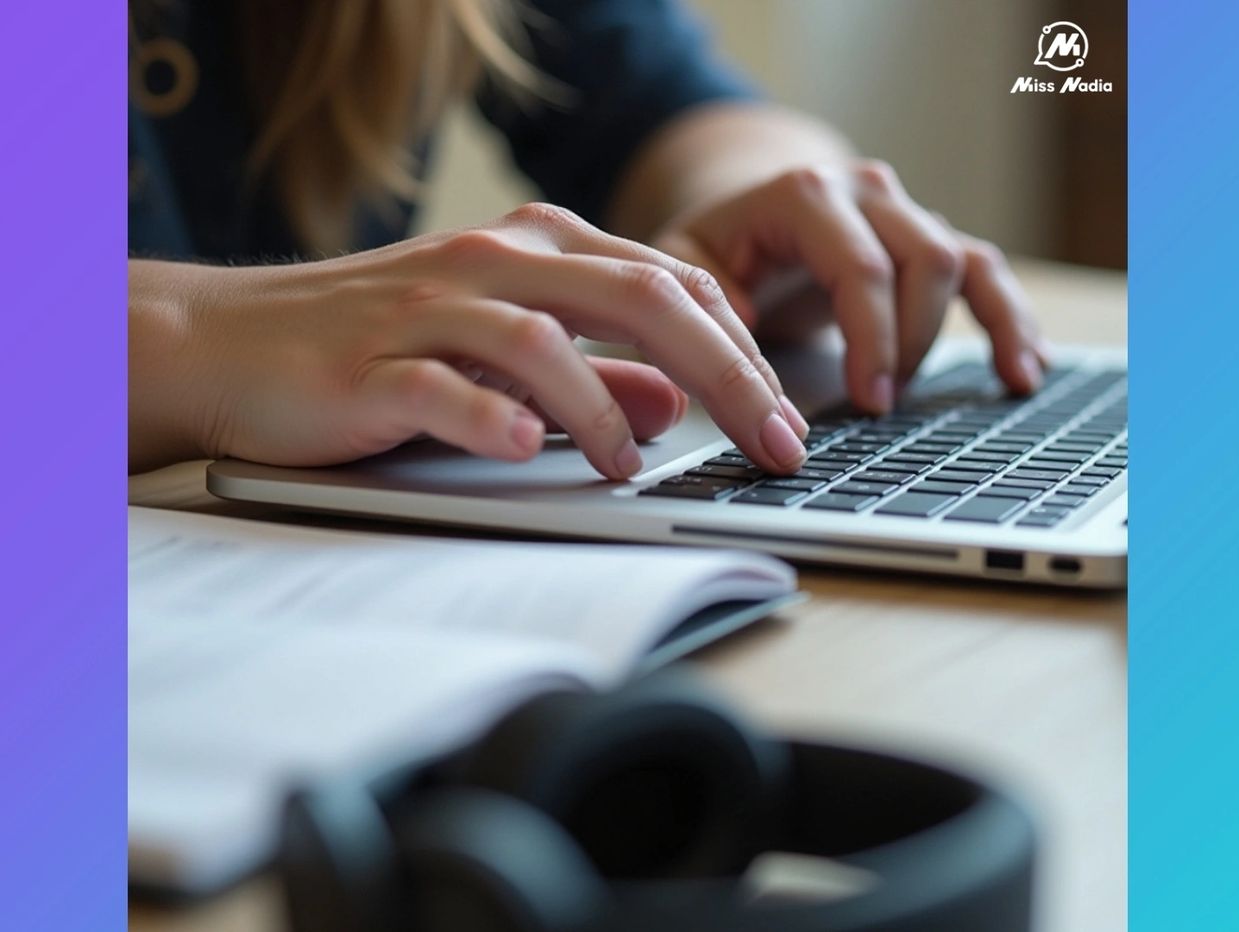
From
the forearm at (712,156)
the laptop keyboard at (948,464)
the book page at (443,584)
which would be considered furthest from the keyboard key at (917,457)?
the forearm at (712,156)

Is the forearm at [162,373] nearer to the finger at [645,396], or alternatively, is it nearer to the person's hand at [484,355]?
the person's hand at [484,355]

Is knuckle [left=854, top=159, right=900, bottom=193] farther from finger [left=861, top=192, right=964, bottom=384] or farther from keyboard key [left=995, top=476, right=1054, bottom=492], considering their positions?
keyboard key [left=995, top=476, right=1054, bottom=492]

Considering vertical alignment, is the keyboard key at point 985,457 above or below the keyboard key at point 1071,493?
above

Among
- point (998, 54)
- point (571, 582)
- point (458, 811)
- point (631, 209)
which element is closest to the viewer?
point (458, 811)

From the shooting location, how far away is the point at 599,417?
1.32 feet

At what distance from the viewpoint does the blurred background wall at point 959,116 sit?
0.42 meters

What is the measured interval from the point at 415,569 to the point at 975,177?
1.13 feet

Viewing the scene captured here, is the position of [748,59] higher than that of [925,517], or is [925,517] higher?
[748,59]

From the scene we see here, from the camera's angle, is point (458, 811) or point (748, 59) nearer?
point (458, 811)

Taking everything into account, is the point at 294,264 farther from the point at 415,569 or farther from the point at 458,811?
the point at 458,811

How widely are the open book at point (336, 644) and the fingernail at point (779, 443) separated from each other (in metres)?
0.06

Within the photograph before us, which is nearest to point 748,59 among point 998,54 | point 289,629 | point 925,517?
point 998,54
